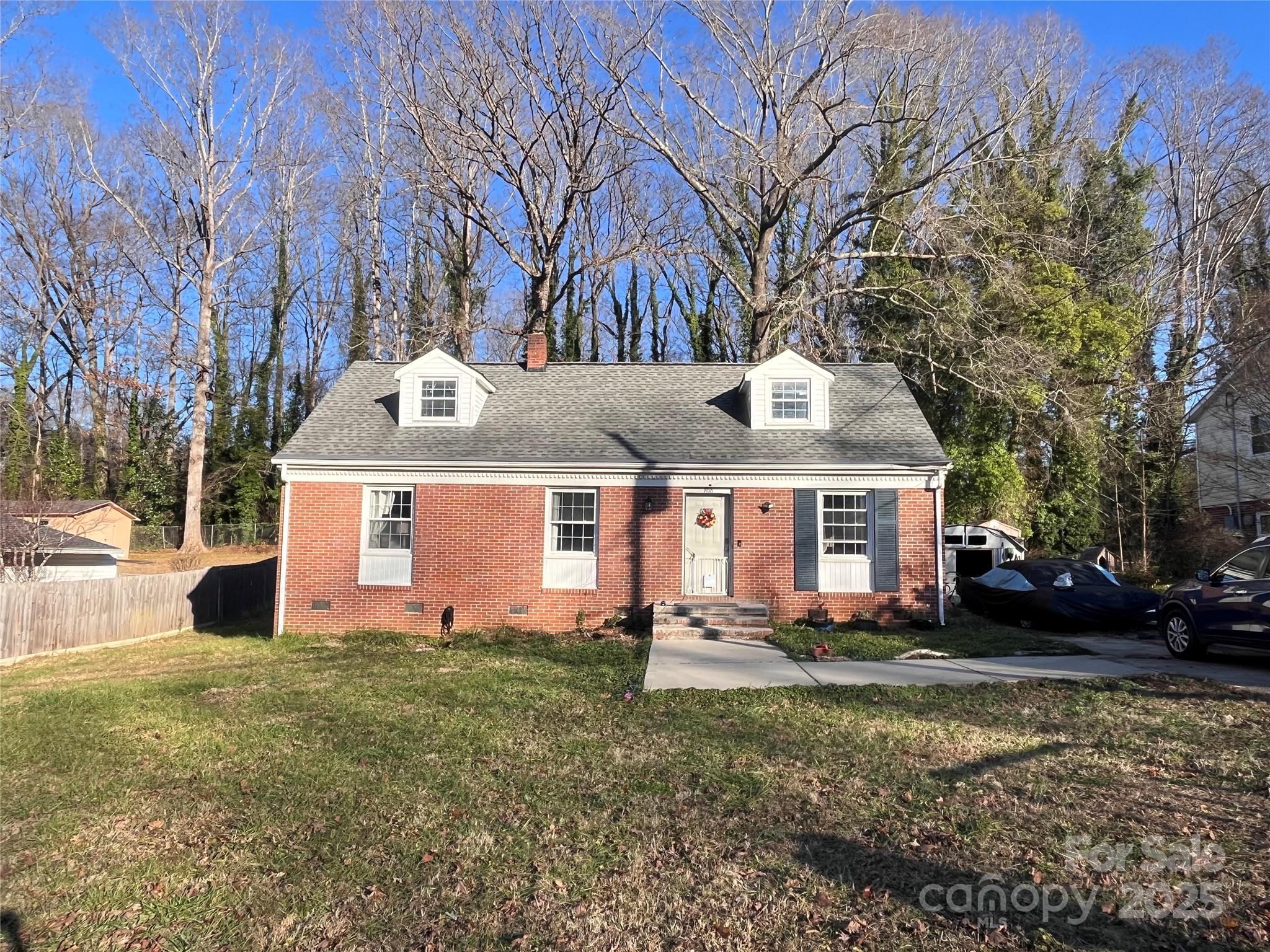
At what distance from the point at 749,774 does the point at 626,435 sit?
31.0 ft

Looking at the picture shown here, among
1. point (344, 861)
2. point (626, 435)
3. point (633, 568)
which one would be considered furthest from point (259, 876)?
point (626, 435)

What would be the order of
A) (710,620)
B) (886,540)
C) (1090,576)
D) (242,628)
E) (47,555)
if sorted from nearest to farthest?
(710,620), (886,540), (1090,576), (242,628), (47,555)

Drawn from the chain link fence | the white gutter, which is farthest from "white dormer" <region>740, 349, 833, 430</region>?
the chain link fence

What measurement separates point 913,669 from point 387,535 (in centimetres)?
911

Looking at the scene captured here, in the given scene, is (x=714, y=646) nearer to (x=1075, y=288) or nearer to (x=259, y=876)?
(x=259, y=876)

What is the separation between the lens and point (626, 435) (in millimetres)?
14156

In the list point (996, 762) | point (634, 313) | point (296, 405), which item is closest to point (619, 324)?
point (634, 313)

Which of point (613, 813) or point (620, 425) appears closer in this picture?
point (613, 813)

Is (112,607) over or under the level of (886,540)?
under

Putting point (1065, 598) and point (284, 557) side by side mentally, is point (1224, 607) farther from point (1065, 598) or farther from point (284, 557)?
point (284, 557)

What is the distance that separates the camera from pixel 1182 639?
928 centimetres

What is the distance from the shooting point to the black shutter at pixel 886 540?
13.1 metres

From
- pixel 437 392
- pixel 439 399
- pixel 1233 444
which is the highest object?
pixel 1233 444

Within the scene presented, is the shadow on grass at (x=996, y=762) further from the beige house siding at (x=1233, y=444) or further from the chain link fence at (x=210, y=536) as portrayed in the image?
the chain link fence at (x=210, y=536)
